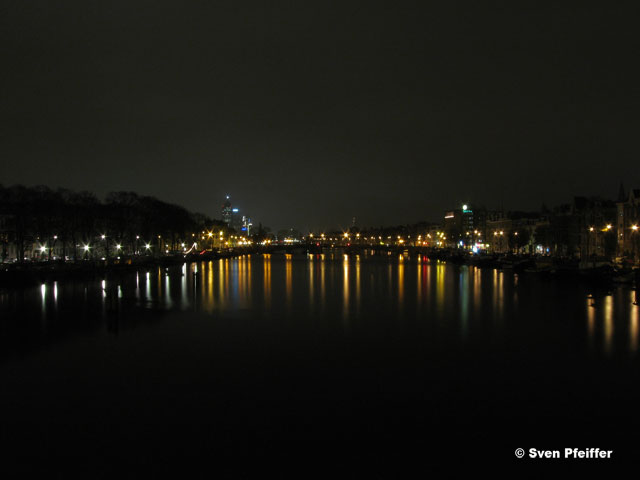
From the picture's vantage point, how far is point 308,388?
13180 mm

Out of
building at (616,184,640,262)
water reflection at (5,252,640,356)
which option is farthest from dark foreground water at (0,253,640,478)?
building at (616,184,640,262)

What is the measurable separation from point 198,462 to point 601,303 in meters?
26.6

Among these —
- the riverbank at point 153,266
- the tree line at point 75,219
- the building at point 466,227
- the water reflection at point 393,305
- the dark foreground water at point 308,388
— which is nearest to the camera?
the dark foreground water at point 308,388

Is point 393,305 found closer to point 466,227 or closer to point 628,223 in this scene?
point 628,223

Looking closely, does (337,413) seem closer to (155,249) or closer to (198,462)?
(198,462)

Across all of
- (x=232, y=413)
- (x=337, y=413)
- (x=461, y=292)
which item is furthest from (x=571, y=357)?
(x=461, y=292)

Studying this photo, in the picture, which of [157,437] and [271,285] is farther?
[271,285]

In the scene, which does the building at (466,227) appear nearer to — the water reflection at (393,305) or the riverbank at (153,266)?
the riverbank at (153,266)

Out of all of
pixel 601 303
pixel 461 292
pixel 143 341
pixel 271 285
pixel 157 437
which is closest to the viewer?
pixel 157 437

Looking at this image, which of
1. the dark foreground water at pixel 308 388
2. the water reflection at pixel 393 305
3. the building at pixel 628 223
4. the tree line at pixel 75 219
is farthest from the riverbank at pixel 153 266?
the dark foreground water at pixel 308 388

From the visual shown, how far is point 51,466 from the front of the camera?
884cm

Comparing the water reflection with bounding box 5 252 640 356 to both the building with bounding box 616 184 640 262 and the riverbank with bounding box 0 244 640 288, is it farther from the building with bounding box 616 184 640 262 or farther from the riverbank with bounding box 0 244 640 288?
the building with bounding box 616 184 640 262

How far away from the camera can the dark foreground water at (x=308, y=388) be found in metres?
9.45

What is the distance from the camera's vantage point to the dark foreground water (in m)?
9.45
